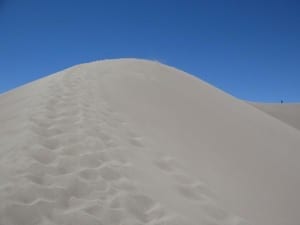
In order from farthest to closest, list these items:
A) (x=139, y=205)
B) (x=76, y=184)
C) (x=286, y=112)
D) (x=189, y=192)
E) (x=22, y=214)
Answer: (x=286, y=112), (x=189, y=192), (x=76, y=184), (x=139, y=205), (x=22, y=214)

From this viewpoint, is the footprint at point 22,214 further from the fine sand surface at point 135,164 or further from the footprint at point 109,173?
the footprint at point 109,173

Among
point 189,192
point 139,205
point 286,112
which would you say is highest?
point 286,112

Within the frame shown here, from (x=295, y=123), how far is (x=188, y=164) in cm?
2524

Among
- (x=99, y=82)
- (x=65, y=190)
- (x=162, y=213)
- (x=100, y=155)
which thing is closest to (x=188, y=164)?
(x=100, y=155)

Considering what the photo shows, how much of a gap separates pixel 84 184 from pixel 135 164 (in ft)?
2.86

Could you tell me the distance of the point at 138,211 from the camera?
3057mm

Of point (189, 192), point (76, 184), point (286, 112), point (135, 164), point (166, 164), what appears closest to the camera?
point (76, 184)

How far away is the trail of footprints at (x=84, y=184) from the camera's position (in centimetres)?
284

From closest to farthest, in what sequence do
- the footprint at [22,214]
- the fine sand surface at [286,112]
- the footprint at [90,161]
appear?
the footprint at [22,214]
the footprint at [90,161]
the fine sand surface at [286,112]

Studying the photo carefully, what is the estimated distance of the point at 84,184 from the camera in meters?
3.35

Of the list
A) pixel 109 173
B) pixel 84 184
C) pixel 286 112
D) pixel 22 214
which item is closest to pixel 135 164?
pixel 109 173

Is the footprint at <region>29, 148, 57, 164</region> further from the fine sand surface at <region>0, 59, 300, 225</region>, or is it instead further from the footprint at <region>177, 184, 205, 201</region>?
the footprint at <region>177, 184, 205, 201</region>

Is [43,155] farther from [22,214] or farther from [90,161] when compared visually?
[22,214]

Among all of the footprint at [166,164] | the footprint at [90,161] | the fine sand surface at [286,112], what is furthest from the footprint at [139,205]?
the fine sand surface at [286,112]
